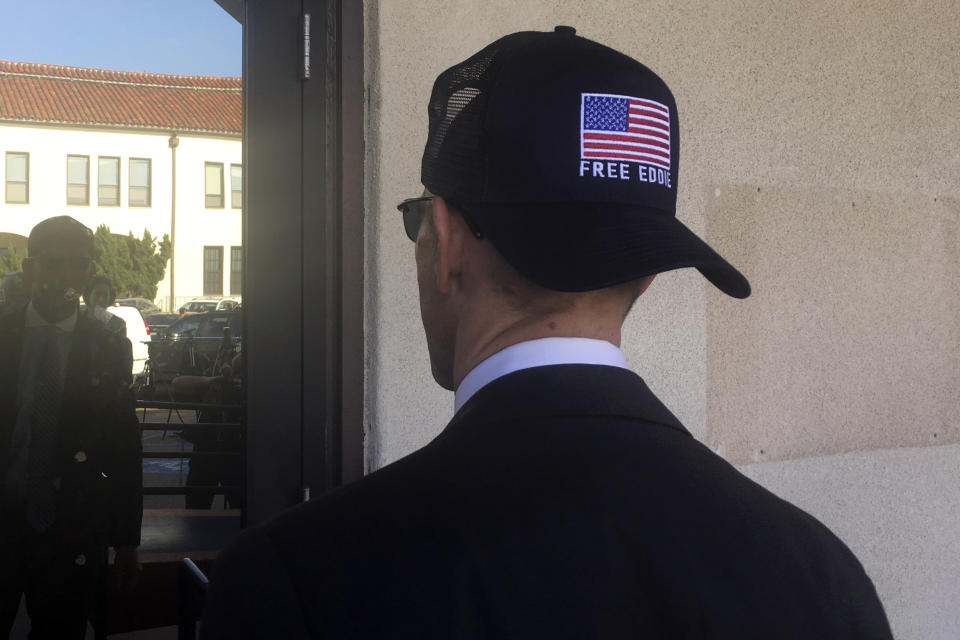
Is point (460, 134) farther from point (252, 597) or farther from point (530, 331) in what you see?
point (252, 597)

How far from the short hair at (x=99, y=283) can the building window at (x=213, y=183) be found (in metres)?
0.29

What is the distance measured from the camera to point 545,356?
2.94ft

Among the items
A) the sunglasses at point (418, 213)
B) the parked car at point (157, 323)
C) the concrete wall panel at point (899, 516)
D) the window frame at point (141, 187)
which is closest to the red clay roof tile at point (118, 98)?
the window frame at point (141, 187)

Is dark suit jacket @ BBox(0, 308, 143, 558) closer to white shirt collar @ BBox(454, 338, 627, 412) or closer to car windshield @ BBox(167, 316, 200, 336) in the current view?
Result: car windshield @ BBox(167, 316, 200, 336)

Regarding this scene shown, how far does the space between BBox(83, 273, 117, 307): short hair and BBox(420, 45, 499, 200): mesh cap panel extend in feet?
4.07

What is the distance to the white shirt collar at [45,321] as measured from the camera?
196cm

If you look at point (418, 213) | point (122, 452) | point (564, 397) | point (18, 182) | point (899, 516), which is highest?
point (18, 182)

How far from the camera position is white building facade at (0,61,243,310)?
191cm

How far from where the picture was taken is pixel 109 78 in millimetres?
2047

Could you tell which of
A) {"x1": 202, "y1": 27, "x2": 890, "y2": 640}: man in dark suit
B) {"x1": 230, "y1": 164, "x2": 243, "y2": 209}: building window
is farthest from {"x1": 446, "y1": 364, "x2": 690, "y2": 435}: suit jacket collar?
{"x1": 230, "y1": 164, "x2": 243, "y2": 209}: building window

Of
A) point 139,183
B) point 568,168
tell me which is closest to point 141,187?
point 139,183

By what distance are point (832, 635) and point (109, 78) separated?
1.92m

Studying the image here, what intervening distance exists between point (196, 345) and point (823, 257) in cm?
207

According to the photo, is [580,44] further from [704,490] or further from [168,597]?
[168,597]
